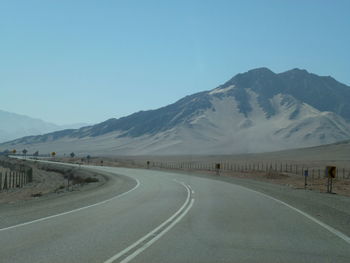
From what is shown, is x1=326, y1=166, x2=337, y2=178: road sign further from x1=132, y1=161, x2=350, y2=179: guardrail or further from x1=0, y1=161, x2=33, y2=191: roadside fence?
x1=0, y1=161, x2=33, y2=191: roadside fence

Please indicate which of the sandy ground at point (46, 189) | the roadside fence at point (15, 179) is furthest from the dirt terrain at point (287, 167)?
the roadside fence at point (15, 179)

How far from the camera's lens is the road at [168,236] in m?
8.83

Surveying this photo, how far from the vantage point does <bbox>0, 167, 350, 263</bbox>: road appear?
8828 mm

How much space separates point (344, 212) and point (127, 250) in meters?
10.2

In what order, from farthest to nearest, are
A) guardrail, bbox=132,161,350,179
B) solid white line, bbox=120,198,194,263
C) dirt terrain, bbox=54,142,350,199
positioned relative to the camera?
guardrail, bbox=132,161,350,179 → dirt terrain, bbox=54,142,350,199 → solid white line, bbox=120,198,194,263

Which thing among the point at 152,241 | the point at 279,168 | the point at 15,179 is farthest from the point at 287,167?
the point at 152,241

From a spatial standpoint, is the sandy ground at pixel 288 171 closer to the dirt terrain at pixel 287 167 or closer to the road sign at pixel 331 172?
the dirt terrain at pixel 287 167

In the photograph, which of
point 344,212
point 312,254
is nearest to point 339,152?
point 344,212

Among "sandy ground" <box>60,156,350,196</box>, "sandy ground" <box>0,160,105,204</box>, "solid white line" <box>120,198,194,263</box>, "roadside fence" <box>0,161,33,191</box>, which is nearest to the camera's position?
"solid white line" <box>120,198,194,263</box>

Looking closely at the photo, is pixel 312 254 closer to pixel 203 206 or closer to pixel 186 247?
pixel 186 247

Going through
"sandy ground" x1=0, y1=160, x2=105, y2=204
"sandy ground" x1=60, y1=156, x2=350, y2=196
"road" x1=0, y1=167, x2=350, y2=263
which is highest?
Result: "sandy ground" x1=60, y1=156, x2=350, y2=196

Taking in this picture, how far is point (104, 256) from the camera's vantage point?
8.69 m

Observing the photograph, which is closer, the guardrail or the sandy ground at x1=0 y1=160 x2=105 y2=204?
the sandy ground at x1=0 y1=160 x2=105 y2=204

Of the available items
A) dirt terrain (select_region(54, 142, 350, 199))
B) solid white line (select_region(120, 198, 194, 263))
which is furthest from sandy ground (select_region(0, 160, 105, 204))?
dirt terrain (select_region(54, 142, 350, 199))
